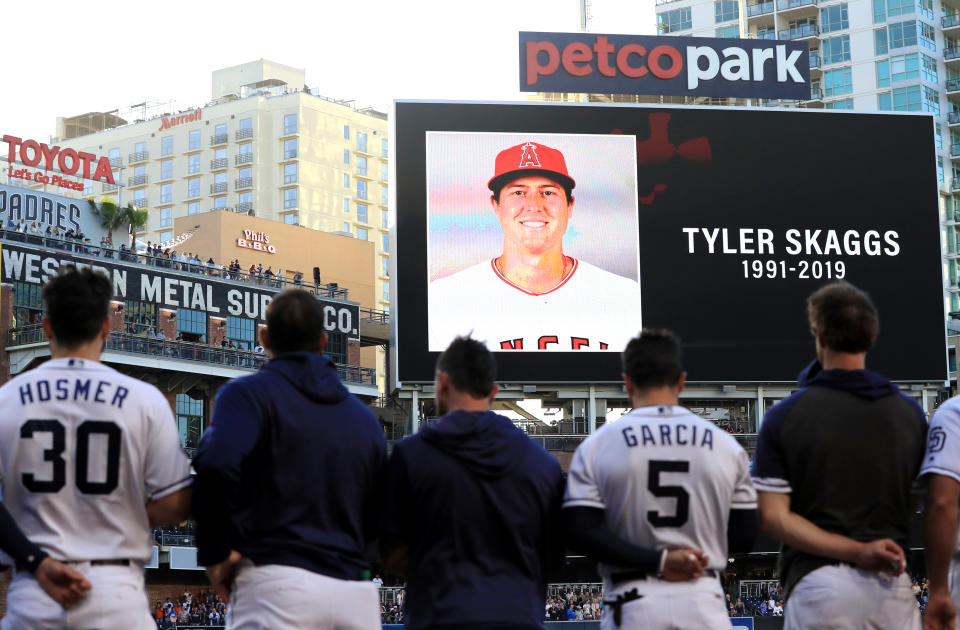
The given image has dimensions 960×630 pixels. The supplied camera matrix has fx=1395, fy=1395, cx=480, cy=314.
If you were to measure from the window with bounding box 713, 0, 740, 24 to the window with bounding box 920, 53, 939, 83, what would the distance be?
42.4 feet

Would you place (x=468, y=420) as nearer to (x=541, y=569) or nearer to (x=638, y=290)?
(x=541, y=569)

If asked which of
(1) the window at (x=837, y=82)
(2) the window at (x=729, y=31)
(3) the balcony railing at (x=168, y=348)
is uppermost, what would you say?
(2) the window at (x=729, y=31)

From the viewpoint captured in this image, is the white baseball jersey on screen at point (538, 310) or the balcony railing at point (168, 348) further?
the balcony railing at point (168, 348)

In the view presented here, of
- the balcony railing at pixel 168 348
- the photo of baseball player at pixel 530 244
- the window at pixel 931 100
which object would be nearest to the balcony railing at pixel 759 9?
the window at pixel 931 100

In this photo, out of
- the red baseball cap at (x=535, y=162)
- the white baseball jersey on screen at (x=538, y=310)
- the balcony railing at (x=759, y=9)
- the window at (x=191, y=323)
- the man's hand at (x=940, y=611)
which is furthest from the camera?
the balcony railing at (x=759, y=9)

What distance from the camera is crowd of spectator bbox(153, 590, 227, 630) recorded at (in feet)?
137

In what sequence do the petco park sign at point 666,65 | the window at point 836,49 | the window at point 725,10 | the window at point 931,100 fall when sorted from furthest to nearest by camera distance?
the window at point 725,10
the window at point 836,49
the window at point 931,100
the petco park sign at point 666,65

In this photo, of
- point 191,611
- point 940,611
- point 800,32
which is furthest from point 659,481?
point 800,32

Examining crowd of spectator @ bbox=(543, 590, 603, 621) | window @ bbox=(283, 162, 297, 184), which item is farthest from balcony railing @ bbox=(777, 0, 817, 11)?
crowd of spectator @ bbox=(543, 590, 603, 621)

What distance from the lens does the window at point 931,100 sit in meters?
89.1

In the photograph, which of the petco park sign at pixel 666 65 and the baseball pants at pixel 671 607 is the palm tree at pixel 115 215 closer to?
the petco park sign at pixel 666 65

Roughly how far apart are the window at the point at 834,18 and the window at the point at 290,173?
39448mm

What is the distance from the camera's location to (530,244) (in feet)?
133

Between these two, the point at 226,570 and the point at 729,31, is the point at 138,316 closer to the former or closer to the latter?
the point at 226,570
